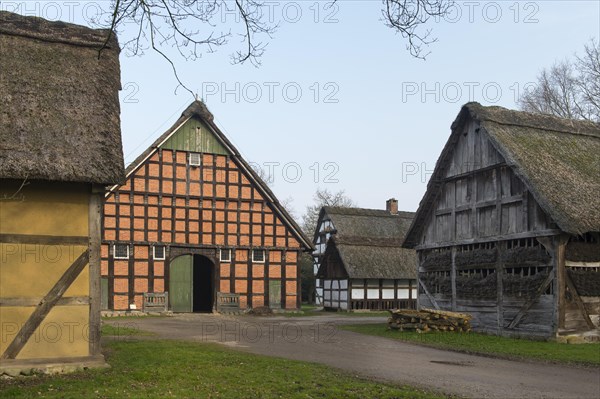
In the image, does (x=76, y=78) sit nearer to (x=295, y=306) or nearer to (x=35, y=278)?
(x=35, y=278)

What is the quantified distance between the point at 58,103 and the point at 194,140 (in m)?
19.9

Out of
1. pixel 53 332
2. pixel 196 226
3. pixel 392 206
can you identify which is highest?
pixel 392 206

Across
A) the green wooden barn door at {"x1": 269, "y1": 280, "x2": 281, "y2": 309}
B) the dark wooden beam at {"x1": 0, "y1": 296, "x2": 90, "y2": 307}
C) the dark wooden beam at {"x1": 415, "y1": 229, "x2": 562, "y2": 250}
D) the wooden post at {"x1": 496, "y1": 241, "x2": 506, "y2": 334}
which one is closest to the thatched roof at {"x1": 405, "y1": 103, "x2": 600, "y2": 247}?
the dark wooden beam at {"x1": 415, "y1": 229, "x2": 562, "y2": 250}

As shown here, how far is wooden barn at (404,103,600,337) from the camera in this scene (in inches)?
767

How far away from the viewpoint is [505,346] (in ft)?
60.3

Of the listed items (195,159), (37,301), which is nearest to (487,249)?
(37,301)

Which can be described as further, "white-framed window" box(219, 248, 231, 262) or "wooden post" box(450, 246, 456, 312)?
"white-framed window" box(219, 248, 231, 262)

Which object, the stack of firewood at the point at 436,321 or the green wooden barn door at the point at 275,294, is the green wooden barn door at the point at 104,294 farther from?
the stack of firewood at the point at 436,321

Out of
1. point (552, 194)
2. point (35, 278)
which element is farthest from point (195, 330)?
point (552, 194)

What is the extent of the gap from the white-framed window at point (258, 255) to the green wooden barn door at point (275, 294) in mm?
1318

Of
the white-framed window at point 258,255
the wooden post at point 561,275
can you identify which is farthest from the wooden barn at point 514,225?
the white-framed window at point 258,255

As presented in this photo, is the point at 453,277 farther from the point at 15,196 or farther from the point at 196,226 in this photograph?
the point at 15,196

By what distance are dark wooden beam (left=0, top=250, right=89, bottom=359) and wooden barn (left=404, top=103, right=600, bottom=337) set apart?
13056mm

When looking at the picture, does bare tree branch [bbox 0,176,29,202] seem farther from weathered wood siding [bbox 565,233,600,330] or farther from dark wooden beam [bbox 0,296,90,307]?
weathered wood siding [bbox 565,233,600,330]
